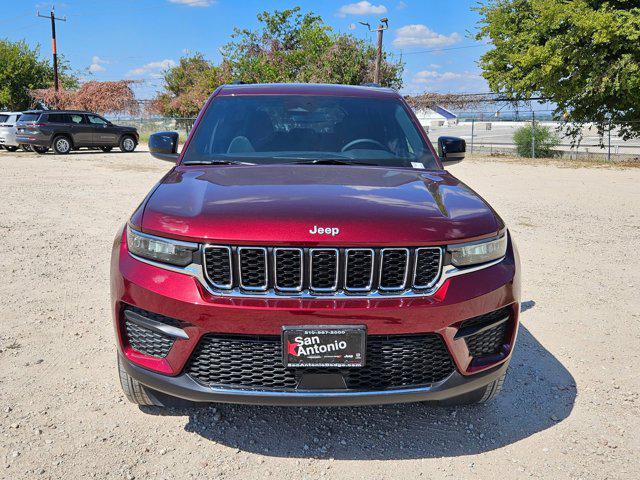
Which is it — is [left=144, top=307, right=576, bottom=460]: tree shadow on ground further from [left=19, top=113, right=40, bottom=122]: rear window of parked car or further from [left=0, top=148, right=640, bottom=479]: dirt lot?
[left=19, top=113, right=40, bottom=122]: rear window of parked car

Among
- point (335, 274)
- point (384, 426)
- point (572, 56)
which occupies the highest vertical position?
point (572, 56)

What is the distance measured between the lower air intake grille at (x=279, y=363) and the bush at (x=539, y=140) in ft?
83.3

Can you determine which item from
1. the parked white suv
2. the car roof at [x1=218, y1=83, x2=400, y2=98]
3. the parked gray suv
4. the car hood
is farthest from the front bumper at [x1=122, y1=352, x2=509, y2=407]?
the parked white suv

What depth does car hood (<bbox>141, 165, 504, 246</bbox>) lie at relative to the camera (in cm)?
244

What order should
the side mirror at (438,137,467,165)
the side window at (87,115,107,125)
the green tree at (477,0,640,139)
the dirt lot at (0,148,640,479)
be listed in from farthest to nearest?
the side window at (87,115,107,125)
the green tree at (477,0,640,139)
the side mirror at (438,137,467,165)
the dirt lot at (0,148,640,479)

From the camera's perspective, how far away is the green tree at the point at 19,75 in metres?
45.0

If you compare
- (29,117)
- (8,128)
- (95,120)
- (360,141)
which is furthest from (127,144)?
(360,141)

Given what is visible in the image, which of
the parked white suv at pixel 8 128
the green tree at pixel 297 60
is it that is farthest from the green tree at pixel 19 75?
the parked white suv at pixel 8 128

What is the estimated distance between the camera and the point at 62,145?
23.8 metres

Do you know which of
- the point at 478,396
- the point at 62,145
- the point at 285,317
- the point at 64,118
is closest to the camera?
the point at 285,317

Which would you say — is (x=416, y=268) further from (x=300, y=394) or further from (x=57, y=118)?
(x=57, y=118)

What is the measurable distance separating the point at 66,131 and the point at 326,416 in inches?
926

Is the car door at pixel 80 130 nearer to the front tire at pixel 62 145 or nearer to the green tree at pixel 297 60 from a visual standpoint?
the front tire at pixel 62 145

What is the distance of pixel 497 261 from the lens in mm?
2723
